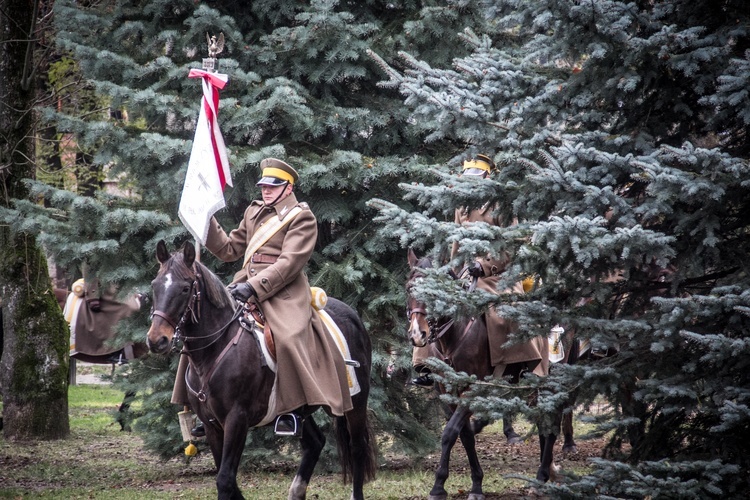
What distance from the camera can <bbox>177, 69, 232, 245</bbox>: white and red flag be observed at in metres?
7.75

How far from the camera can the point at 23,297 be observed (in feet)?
44.8

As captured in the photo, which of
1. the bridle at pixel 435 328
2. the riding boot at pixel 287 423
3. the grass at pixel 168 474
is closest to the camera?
the riding boot at pixel 287 423

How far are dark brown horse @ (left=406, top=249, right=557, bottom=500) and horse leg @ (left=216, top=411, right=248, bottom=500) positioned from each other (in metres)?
2.09

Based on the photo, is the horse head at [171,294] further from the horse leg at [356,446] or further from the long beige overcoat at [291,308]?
the horse leg at [356,446]

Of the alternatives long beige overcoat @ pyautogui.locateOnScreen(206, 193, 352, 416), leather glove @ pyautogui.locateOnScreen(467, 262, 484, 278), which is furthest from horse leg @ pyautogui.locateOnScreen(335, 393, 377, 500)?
leather glove @ pyautogui.locateOnScreen(467, 262, 484, 278)

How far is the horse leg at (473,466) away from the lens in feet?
29.9

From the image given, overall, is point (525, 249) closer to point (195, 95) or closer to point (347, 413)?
point (347, 413)

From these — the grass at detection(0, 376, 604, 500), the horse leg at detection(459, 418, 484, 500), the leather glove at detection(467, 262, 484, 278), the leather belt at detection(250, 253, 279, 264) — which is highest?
the leather belt at detection(250, 253, 279, 264)

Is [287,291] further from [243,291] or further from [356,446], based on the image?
[356,446]

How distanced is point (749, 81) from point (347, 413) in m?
4.85

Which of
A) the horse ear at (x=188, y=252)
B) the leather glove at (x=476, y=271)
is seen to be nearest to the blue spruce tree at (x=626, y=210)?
the horse ear at (x=188, y=252)

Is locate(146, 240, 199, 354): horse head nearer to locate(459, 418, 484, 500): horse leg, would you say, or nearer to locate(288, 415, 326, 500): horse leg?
locate(288, 415, 326, 500): horse leg

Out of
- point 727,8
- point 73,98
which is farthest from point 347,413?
point 73,98

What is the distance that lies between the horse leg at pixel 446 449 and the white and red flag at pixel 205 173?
2.97m
